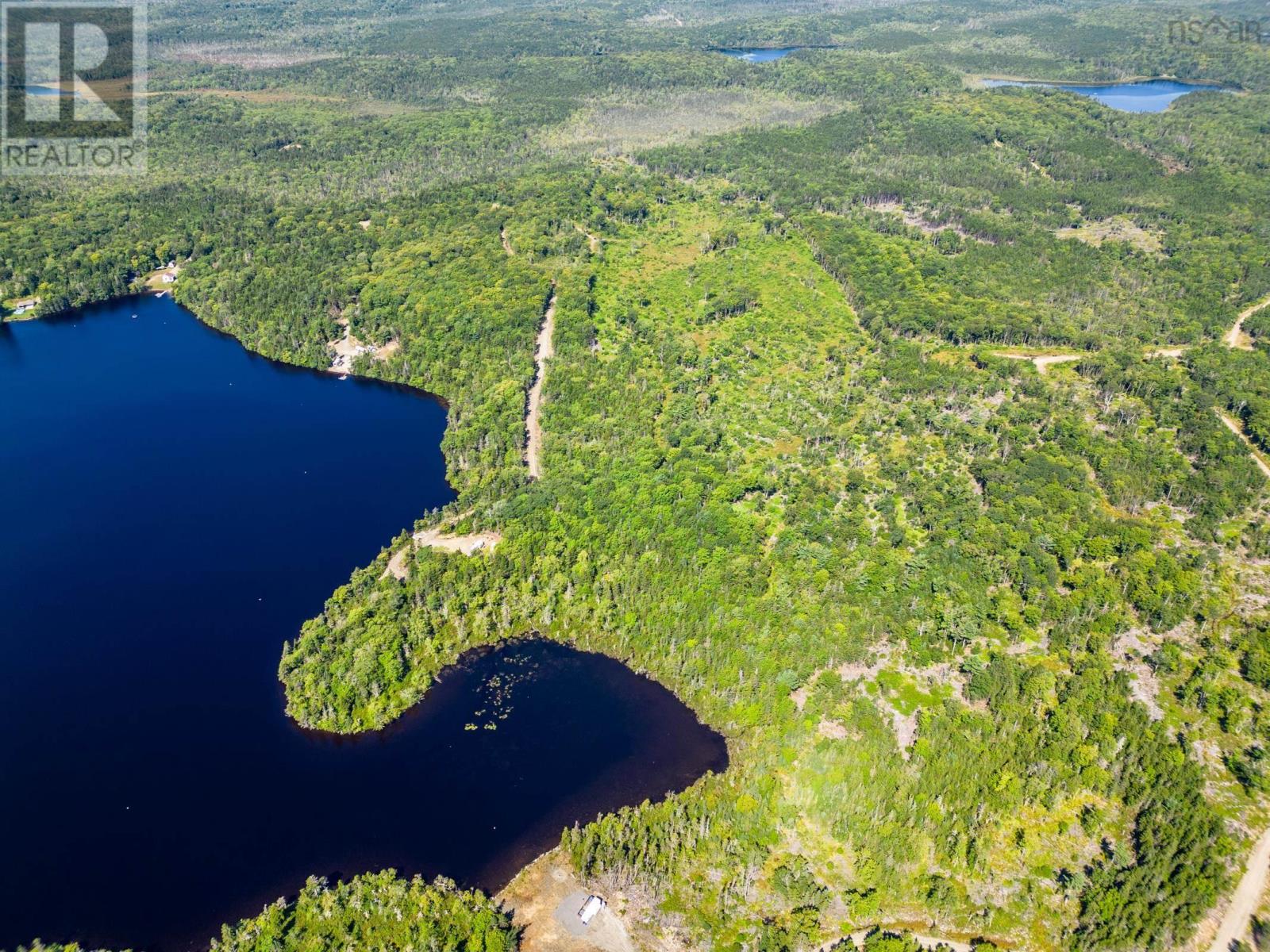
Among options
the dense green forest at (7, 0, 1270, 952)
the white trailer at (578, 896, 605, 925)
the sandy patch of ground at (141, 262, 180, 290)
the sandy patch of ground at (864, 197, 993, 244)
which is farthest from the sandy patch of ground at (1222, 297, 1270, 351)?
the sandy patch of ground at (141, 262, 180, 290)

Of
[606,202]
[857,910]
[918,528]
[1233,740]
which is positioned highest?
[606,202]

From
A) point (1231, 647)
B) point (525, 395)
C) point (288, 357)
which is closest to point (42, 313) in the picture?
point (288, 357)

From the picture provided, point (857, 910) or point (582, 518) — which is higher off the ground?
point (582, 518)

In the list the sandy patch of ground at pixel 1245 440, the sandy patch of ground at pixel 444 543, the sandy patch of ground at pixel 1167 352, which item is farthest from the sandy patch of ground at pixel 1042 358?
the sandy patch of ground at pixel 444 543

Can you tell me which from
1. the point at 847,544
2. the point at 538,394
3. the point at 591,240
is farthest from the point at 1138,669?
the point at 591,240

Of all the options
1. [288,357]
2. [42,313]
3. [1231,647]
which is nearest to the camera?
[1231,647]

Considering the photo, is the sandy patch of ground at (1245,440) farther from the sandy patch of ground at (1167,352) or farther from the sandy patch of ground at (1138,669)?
the sandy patch of ground at (1138,669)

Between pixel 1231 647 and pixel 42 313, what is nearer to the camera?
pixel 1231 647

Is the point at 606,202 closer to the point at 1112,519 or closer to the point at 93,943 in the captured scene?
the point at 1112,519

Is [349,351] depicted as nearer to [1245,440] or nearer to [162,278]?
[162,278]
